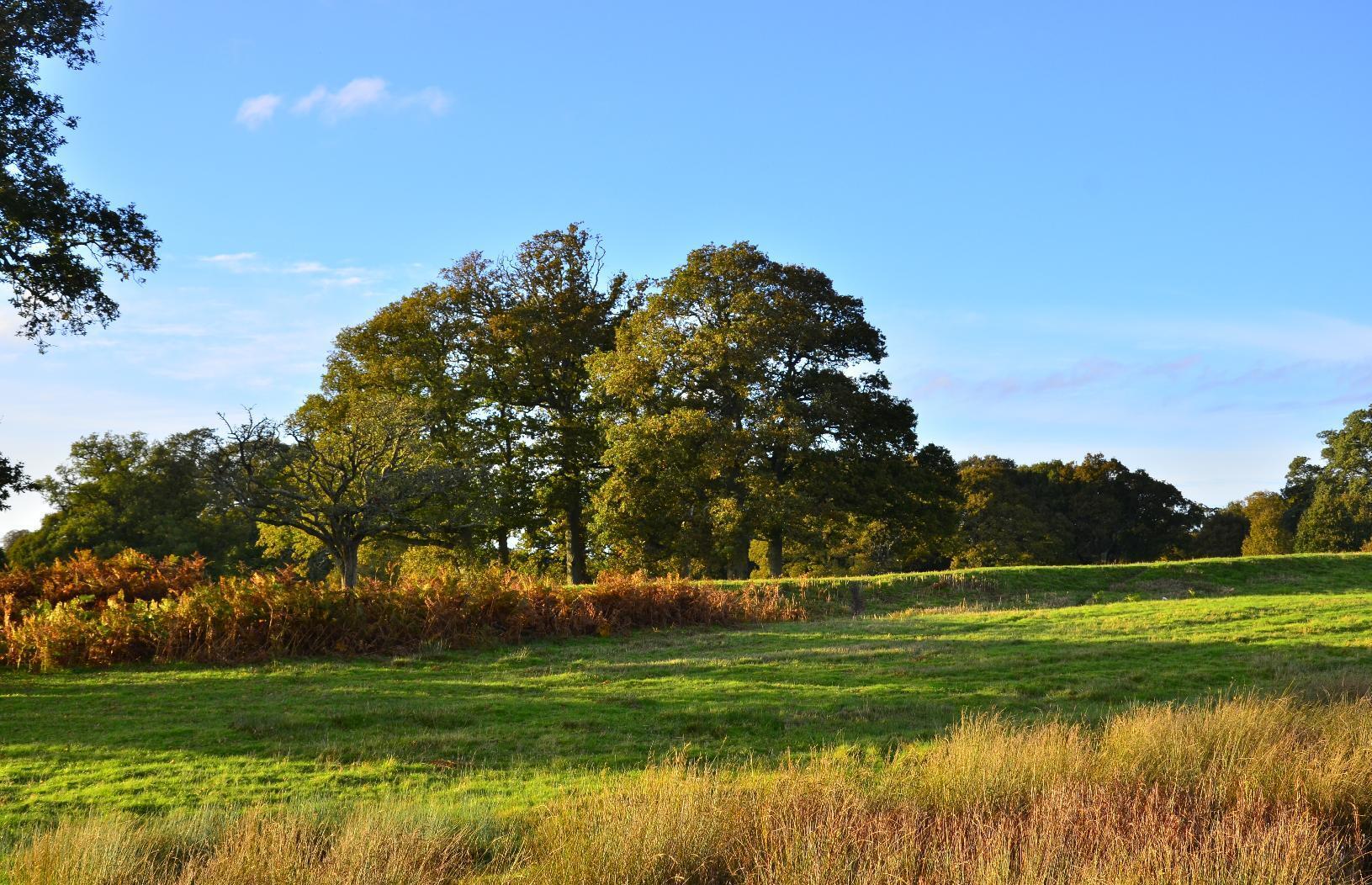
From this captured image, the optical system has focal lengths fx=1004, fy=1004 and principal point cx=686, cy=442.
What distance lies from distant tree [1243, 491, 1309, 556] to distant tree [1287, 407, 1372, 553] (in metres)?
0.95

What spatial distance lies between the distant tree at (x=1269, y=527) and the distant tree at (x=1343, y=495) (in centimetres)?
95

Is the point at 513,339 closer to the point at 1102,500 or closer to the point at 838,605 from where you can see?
the point at 838,605

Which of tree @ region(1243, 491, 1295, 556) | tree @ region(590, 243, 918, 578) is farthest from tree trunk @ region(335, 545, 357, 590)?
tree @ region(1243, 491, 1295, 556)

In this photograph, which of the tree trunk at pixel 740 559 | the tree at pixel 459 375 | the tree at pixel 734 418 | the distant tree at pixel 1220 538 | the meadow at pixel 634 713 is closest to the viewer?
the meadow at pixel 634 713

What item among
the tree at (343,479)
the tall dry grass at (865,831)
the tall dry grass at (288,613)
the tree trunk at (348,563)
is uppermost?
the tree at (343,479)

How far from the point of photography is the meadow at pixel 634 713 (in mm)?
6898

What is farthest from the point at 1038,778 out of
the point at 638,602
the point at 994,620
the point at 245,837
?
the point at 638,602

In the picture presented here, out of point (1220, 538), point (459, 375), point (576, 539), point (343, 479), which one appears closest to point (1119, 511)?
point (1220, 538)

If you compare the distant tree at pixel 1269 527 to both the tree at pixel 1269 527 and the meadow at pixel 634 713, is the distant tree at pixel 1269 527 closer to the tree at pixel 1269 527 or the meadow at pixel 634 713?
the tree at pixel 1269 527

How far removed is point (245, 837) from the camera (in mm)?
5727

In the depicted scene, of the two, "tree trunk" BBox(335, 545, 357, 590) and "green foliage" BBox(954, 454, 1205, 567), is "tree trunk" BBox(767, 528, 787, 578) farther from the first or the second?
"green foliage" BBox(954, 454, 1205, 567)

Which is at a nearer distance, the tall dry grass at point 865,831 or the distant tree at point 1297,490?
the tall dry grass at point 865,831

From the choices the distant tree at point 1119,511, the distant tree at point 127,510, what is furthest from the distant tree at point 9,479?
the distant tree at point 1119,511

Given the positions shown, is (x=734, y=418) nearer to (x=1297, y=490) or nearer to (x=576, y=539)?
(x=576, y=539)
